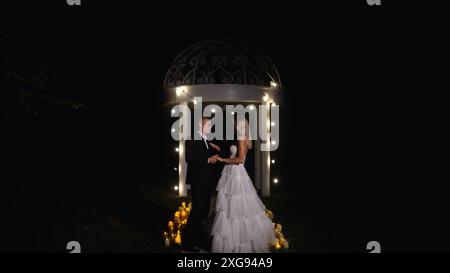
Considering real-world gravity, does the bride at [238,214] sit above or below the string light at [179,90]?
below

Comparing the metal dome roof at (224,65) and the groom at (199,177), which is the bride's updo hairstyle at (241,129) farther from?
the metal dome roof at (224,65)

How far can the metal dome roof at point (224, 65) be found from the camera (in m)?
13.6

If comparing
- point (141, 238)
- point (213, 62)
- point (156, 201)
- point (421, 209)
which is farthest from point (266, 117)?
point (141, 238)

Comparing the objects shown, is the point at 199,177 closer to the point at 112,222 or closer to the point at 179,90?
the point at 112,222

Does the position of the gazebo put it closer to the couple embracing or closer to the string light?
Result: the string light

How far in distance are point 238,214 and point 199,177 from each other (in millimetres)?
870

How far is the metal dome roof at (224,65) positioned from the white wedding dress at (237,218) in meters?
6.22

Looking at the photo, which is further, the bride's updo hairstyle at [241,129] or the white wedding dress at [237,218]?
the bride's updo hairstyle at [241,129]

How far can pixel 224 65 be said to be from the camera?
13.7m

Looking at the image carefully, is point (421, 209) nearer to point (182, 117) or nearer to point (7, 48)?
point (182, 117)

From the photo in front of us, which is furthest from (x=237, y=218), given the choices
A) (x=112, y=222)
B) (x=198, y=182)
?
(x=112, y=222)

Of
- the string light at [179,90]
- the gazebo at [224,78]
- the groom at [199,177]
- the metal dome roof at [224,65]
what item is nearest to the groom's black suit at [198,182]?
the groom at [199,177]

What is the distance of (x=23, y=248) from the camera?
823 centimetres

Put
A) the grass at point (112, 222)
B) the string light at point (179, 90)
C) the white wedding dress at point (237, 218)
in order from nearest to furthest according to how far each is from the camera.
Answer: the white wedding dress at point (237, 218) → the grass at point (112, 222) → the string light at point (179, 90)
